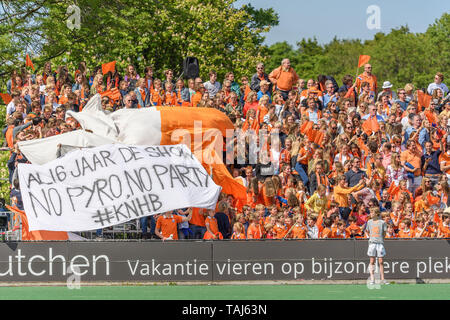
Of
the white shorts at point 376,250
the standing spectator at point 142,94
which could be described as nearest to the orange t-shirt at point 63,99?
the standing spectator at point 142,94

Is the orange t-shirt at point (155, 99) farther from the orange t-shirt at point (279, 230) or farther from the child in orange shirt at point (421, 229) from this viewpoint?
the child in orange shirt at point (421, 229)

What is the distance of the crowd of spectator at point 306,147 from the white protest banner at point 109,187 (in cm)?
117

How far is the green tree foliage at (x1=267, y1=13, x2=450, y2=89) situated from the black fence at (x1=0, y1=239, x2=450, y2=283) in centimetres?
4179

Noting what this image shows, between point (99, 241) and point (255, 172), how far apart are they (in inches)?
166

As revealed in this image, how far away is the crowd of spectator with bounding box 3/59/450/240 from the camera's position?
68.3 ft

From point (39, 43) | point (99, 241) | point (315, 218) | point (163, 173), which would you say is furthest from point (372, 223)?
point (39, 43)

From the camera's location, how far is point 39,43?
3341 centimetres

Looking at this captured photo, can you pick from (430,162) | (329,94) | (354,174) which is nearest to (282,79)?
(329,94)

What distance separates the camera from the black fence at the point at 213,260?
1991 centimetres

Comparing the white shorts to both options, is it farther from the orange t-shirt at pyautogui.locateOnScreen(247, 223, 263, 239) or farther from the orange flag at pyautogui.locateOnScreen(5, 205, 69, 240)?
the orange flag at pyautogui.locateOnScreen(5, 205, 69, 240)

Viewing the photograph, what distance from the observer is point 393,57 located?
260 feet

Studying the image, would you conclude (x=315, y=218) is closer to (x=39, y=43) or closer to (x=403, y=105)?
(x=403, y=105)

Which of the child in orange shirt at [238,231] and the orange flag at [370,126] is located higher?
the orange flag at [370,126]

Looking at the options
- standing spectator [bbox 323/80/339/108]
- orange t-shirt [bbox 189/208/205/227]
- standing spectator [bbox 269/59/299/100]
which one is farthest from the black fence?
standing spectator [bbox 269/59/299/100]
